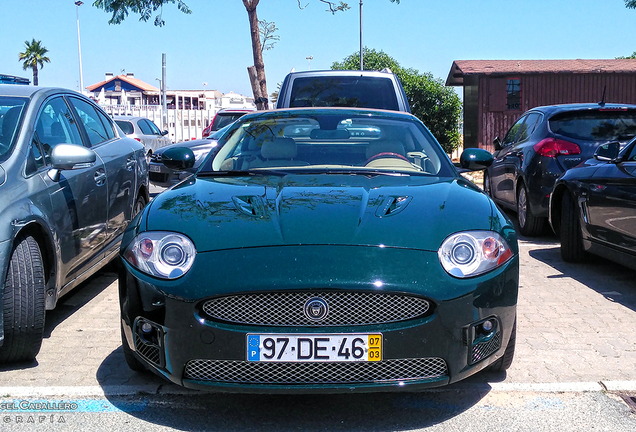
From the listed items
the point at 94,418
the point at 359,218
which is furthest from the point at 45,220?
the point at 359,218

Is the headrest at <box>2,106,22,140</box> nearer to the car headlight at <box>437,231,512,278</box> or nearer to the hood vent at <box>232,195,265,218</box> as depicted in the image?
the hood vent at <box>232,195,265,218</box>

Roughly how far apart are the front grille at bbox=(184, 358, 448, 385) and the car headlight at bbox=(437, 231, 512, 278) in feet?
1.32

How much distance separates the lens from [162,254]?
3.29 m

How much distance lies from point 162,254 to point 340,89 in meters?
7.36

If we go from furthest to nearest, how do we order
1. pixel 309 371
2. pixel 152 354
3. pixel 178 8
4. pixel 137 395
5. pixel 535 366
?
pixel 178 8
pixel 535 366
pixel 137 395
pixel 152 354
pixel 309 371

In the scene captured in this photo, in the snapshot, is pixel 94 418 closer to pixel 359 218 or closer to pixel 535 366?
pixel 359 218

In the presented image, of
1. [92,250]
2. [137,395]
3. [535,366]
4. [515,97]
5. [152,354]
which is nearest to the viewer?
[152,354]

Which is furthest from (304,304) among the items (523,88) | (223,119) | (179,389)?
(523,88)

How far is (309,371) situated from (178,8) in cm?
2092

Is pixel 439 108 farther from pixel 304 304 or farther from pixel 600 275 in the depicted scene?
pixel 304 304

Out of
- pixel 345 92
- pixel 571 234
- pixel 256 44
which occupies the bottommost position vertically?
pixel 571 234

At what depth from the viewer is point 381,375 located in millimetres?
3102

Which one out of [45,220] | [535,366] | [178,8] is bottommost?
[535,366]

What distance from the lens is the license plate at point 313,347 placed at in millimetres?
→ 3037
